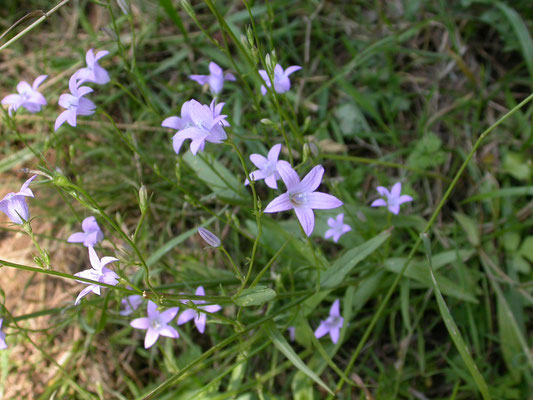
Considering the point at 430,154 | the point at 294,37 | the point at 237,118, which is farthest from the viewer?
the point at 294,37

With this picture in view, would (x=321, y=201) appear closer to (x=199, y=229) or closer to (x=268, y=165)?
(x=268, y=165)

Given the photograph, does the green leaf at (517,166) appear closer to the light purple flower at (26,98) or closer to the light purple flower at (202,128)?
the light purple flower at (202,128)

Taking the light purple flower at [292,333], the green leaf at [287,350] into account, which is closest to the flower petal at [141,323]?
the green leaf at [287,350]

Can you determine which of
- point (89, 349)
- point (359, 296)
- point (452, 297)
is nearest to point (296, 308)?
point (359, 296)

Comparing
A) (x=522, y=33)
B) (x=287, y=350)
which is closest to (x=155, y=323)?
(x=287, y=350)

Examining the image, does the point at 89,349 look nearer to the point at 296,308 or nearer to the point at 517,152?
the point at 296,308

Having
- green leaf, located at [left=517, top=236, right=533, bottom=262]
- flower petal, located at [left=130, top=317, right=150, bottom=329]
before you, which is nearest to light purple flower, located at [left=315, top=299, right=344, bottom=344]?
flower petal, located at [left=130, top=317, right=150, bottom=329]

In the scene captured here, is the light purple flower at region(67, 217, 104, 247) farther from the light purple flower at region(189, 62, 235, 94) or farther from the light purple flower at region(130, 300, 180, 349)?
the light purple flower at region(189, 62, 235, 94)
